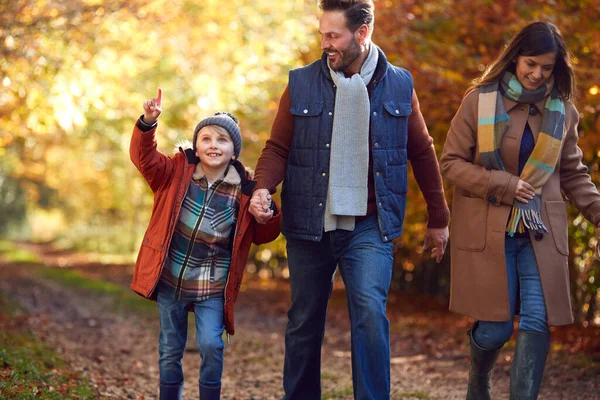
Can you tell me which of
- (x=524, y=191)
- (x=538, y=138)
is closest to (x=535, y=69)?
(x=538, y=138)

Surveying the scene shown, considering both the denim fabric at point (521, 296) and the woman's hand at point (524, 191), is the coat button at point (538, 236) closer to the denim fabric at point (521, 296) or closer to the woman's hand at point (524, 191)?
the denim fabric at point (521, 296)

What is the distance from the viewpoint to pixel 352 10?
450 centimetres

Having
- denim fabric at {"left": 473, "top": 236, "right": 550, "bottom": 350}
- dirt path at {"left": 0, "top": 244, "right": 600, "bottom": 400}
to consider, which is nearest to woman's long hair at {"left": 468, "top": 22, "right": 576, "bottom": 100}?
denim fabric at {"left": 473, "top": 236, "right": 550, "bottom": 350}

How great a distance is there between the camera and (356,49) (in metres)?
4.57

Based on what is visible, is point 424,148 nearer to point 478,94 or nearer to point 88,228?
point 478,94

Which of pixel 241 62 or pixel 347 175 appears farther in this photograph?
pixel 241 62

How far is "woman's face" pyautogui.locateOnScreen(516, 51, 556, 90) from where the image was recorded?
452 cm

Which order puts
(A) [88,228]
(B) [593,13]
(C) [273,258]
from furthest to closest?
(A) [88,228] → (C) [273,258] → (B) [593,13]

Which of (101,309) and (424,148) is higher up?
(424,148)

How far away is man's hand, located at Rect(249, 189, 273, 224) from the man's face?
0.78 meters

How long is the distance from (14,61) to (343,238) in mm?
7037

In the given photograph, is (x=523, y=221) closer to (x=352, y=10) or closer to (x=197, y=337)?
(x=352, y=10)

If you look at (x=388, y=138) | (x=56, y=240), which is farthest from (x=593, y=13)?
(x=56, y=240)

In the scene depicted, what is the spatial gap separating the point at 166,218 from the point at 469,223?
1621 mm
